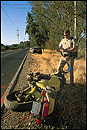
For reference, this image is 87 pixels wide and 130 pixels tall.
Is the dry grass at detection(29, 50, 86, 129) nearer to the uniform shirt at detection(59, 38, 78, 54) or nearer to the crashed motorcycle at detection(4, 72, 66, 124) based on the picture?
the crashed motorcycle at detection(4, 72, 66, 124)

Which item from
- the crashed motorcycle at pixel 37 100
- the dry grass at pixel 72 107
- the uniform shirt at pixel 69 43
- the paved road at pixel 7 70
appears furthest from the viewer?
the paved road at pixel 7 70


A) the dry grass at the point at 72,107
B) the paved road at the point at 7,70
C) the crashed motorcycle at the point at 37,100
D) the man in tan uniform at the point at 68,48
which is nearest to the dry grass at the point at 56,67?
the dry grass at the point at 72,107

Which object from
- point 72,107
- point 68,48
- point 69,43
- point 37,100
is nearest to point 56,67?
point 68,48

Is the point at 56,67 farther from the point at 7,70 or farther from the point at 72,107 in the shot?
the point at 72,107

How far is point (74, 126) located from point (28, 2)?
916cm

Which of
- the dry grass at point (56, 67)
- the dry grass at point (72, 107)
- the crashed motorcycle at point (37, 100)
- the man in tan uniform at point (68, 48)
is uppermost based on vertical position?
the man in tan uniform at point (68, 48)

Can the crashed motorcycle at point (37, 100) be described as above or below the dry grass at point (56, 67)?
below

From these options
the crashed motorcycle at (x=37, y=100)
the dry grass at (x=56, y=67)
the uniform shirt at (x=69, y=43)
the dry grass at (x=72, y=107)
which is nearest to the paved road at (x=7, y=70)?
the dry grass at (x=56, y=67)

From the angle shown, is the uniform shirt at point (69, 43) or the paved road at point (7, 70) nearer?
the uniform shirt at point (69, 43)

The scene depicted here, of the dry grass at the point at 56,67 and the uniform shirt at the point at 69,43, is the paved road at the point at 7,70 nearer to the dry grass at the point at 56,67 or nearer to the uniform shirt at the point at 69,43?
the dry grass at the point at 56,67

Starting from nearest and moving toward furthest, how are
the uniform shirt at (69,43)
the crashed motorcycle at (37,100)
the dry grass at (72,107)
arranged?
the crashed motorcycle at (37,100) < the dry grass at (72,107) < the uniform shirt at (69,43)

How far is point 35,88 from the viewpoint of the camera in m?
2.67

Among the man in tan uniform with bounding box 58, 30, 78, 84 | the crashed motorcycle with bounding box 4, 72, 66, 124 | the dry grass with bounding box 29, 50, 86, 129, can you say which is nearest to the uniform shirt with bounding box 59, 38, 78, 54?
the man in tan uniform with bounding box 58, 30, 78, 84

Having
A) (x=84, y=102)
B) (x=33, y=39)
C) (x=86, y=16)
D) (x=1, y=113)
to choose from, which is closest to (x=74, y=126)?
(x=84, y=102)
